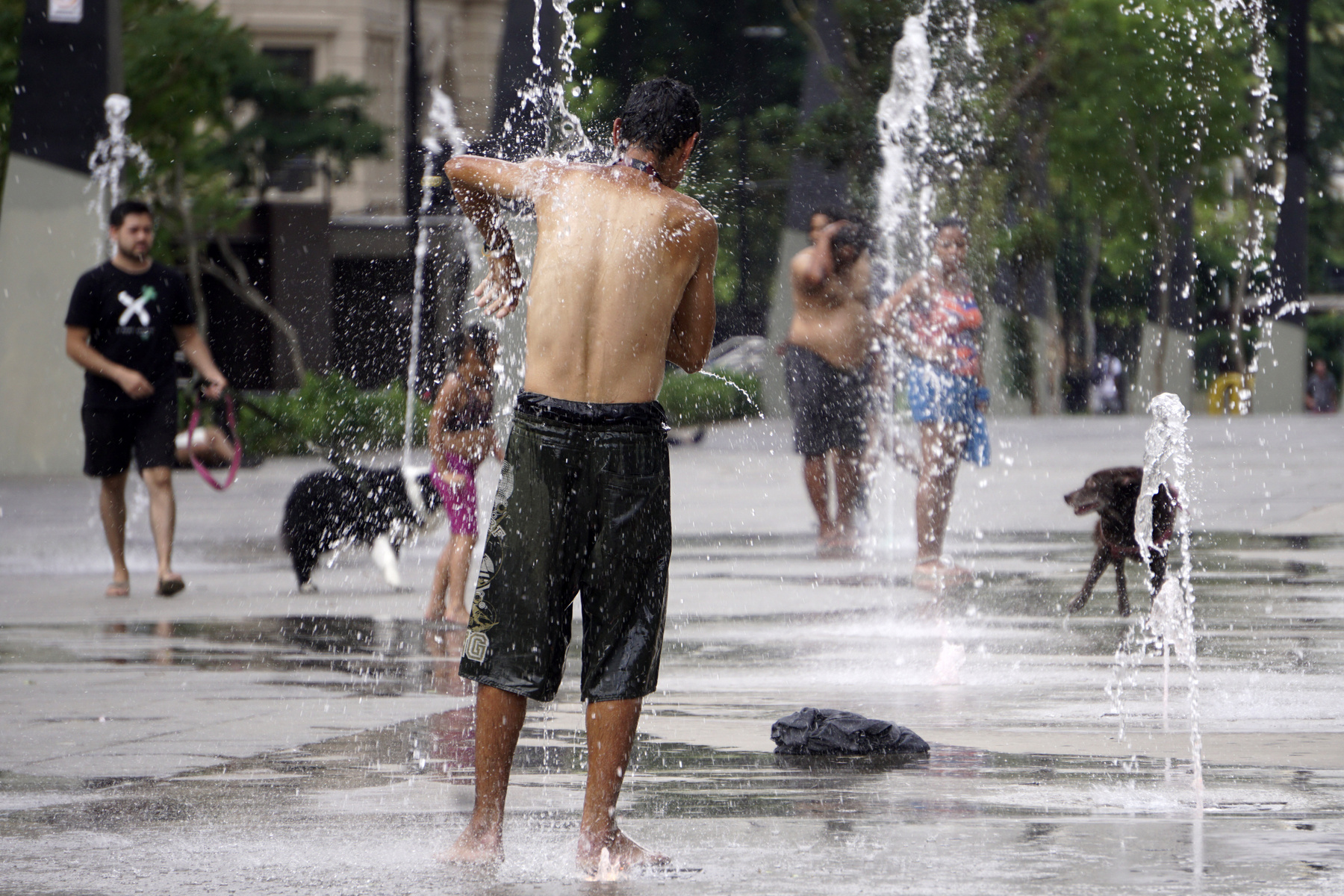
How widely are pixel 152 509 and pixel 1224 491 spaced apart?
25.0ft

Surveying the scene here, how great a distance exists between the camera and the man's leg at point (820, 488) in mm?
11211

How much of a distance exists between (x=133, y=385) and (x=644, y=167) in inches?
209

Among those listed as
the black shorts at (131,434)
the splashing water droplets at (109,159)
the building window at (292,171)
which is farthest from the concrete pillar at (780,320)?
the black shorts at (131,434)

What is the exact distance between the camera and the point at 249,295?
3309 cm

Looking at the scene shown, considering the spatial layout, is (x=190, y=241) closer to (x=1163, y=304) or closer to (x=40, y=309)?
(x=40, y=309)

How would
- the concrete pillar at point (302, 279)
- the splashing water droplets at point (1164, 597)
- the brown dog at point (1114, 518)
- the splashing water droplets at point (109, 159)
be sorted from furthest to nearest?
the concrete pillar at point (302, 279), the splashing water droplets at point (109, 159), the brown dog at point (1114, 518), the splashing water droplets at point (1164, 597)

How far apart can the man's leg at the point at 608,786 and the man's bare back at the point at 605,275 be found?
669 millimetres

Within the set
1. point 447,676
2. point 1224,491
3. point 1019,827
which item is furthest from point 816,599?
point 1224,491

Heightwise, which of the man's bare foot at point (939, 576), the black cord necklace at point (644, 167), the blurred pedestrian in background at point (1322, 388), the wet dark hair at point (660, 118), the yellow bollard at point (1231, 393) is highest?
the wet dark hair at point (660, 118)

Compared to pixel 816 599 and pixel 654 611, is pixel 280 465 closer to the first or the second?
pixel 816 599

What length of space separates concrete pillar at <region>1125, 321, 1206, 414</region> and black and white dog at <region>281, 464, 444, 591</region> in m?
19.9

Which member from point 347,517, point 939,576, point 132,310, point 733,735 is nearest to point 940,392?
point 939,576

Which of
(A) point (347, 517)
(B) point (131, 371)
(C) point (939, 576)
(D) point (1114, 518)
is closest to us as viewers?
(D) point (1114, 518)

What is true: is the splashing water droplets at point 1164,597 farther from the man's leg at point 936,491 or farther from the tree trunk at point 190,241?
the tree trunk at point 190,241
